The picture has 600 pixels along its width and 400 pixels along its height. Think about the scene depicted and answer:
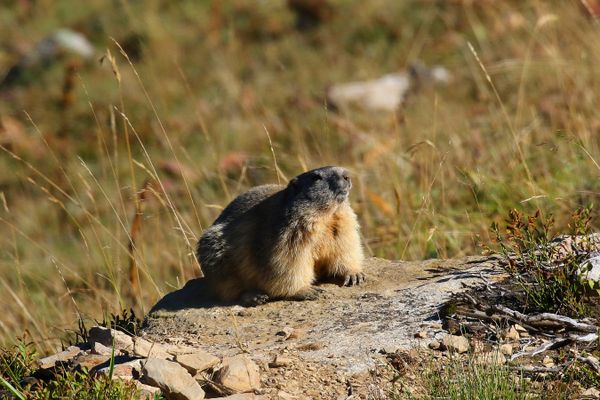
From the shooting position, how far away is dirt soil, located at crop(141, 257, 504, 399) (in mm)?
5195

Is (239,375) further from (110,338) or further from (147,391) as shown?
(110,338)

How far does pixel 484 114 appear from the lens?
12.8 meters

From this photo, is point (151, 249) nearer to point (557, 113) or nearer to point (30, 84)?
point (557, 113)

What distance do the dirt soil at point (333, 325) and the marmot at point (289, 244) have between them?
14 centimetres

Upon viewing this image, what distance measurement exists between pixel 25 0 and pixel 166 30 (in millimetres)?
4243

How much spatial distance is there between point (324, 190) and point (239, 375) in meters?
1.96

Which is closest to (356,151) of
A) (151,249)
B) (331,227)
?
(151,249)

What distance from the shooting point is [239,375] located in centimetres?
507

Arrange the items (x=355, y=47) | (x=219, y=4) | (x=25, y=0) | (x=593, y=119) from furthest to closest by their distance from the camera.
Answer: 1. (x=25, y=0)
2. (x=219, y=4)
3. (x=355, y=47)
4. (x=593, y=119)

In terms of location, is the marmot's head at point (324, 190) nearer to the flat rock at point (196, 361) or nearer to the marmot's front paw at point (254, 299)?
the marmot's front paw at point (254, 299)

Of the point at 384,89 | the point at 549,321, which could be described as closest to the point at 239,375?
the point at 549,321

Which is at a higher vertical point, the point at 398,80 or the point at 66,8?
the point at 66,8

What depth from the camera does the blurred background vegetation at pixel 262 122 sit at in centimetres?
867

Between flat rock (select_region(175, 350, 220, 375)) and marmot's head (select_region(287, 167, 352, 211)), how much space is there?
165 cm
